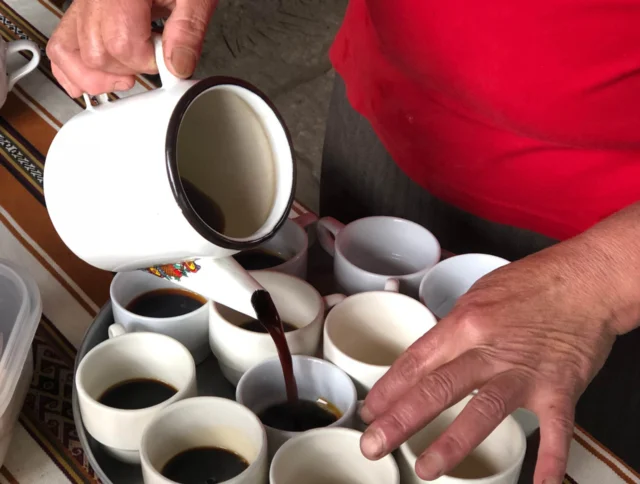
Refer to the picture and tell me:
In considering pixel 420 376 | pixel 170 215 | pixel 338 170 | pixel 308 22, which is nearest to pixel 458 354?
pixel 420 376

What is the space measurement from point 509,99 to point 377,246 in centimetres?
23

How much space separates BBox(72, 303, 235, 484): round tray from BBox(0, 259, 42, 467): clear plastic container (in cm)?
5

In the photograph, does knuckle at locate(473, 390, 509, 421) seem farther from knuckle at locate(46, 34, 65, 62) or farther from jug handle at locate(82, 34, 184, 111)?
knuckle at locate(46, 34, 65, 62)

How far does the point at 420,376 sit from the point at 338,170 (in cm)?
55

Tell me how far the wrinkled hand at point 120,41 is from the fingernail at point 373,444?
0.30 metres

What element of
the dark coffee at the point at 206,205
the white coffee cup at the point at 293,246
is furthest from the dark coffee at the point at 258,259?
the dark coffee at the point at 206,205

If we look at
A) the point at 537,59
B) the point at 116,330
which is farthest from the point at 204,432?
the point at 537,59

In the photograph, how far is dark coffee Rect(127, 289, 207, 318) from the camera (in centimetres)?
79

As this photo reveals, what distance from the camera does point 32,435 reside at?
2.27ft

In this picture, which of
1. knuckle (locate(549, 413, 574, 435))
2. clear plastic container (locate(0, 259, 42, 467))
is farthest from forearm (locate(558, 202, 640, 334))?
clear plastic container (locate(0, 259, 42, 467))

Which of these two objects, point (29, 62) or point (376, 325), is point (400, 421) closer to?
point (376, 325)

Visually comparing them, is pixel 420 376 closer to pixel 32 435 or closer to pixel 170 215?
pixel 170 215

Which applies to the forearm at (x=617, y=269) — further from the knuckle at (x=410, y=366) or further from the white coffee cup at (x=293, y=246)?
the white coffee cup at (x=293, y=246)

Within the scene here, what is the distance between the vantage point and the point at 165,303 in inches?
31.9
